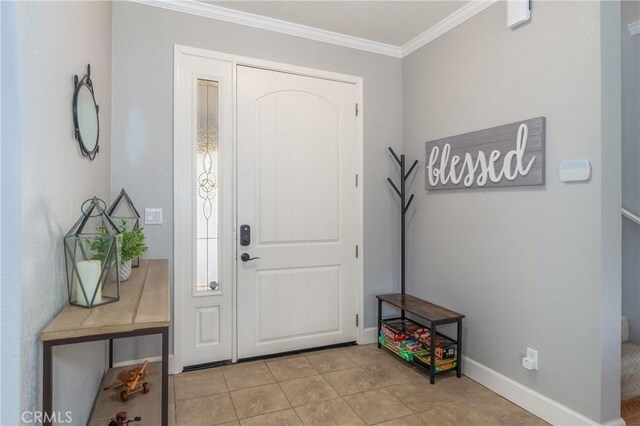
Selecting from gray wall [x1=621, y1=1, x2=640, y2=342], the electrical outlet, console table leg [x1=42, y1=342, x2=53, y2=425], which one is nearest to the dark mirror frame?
console table leg [x1=42, y1=342, x2=53, y2=425]

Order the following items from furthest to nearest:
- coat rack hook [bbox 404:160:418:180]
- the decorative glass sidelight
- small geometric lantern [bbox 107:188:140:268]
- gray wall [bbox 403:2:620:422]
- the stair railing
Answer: coat rack hook [bbox 404:160:418:180] < the decorative glass sidelight < the stair railing < small geometric lantern [bbox 107:188:140:268] < gray wall [bbox 403:2:620:422]

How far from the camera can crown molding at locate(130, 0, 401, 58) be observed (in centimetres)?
258

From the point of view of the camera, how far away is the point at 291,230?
9.69 ft

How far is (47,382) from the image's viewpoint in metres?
1.13

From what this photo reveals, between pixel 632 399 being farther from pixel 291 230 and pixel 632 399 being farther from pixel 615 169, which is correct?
pixel 291 230

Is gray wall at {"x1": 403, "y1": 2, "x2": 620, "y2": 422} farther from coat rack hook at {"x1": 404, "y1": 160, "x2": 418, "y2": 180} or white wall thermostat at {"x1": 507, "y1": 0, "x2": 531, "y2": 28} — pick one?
coat rack hook at {"x1": 404, "y1": 160, "x2": 418, "y2": 180}

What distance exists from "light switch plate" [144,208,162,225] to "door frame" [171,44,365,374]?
0.37 feet

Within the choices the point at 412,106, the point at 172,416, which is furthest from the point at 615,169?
the point at 172,416

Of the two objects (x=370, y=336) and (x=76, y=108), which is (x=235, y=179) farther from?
(x=370, y=336)

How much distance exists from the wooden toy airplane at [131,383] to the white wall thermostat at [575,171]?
2689 millimetres

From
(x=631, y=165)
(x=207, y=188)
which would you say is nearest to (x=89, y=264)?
(x=207, y=188)

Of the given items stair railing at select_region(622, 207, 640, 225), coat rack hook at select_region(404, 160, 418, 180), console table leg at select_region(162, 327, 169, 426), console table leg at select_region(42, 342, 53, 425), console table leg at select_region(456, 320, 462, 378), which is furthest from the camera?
coat rack hook at select_region(404, 160, 418, 180)

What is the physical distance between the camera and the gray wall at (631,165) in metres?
2.62

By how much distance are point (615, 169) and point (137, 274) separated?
2.59 m
